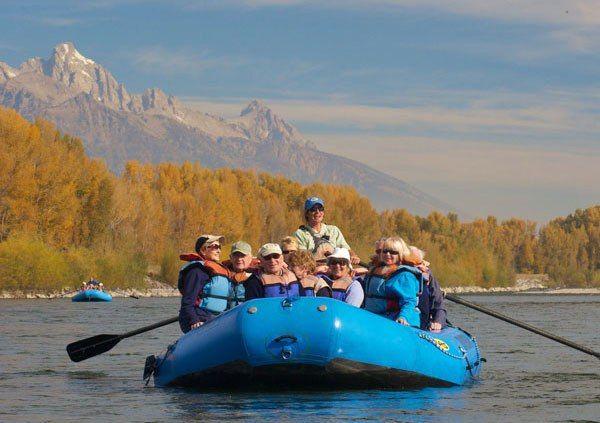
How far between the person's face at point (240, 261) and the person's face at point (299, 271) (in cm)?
87

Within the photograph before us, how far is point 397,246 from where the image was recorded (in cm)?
1514

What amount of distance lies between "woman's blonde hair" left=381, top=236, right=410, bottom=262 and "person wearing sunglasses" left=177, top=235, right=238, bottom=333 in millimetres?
2176

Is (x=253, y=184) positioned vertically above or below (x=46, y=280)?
above

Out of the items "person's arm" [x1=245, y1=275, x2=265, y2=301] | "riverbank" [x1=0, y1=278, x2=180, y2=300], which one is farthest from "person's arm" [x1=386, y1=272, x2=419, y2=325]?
"riverbank" [x1=0, y1=278, x2=180, y2=300]

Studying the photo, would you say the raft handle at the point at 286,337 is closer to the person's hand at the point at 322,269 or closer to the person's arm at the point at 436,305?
the person's hand at the point at 322,269

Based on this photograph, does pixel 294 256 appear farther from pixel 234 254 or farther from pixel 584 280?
pixel 584 280

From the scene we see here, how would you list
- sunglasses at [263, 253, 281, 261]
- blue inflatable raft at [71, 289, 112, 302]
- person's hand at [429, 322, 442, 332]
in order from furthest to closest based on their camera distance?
blue inflatable raft at [71, 289, 112, 302] < person's hand at [429, 322, 442, 332] < sunglasses at [263, 253, 281, 261]

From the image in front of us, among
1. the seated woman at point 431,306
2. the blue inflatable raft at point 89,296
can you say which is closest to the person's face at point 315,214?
the seated woman at point 431,306

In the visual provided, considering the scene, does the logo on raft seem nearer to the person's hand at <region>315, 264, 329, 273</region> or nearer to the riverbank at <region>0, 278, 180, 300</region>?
the person's hand at <region>315, 264, 329, 273</region>

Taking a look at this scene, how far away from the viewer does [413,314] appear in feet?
50.8

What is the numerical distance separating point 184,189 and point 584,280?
83356 millimetres

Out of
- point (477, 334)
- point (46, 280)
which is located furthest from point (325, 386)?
point (46, 280)

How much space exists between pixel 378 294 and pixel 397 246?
0.74 meters

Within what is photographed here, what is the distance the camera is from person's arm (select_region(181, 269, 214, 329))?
1574 centimetres
